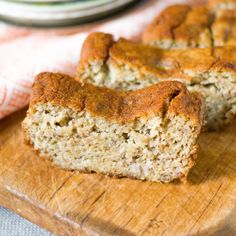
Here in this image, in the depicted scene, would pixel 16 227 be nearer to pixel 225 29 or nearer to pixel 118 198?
pixel 118 198

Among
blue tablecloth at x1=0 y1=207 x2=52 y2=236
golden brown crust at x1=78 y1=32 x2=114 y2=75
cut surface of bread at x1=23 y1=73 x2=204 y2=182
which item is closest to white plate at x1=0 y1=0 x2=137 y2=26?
golden brown crust at x1=78 y1=32 x2=114 y2=75

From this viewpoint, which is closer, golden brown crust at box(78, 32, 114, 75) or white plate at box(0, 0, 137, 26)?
golden brown crust at box(78, 32, 114, 75)

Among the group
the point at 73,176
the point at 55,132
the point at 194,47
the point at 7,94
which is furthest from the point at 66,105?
the point at 194,47

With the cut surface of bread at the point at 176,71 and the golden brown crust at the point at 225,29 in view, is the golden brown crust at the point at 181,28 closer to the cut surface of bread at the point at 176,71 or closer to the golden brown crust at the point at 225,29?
the golden brown crust at the point at 225,29

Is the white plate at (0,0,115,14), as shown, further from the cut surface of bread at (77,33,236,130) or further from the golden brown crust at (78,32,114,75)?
the cut surface of bread at (77,33,236,130)

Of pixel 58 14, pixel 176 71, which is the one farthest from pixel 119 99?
pixel 58 14

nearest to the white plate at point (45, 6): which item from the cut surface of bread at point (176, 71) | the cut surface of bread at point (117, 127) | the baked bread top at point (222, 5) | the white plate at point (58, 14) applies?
the white plate at point (58, 14)
